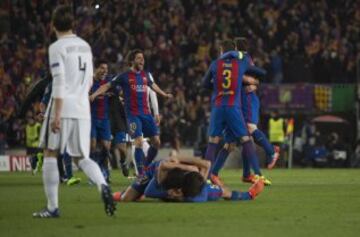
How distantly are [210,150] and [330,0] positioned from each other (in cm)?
2309

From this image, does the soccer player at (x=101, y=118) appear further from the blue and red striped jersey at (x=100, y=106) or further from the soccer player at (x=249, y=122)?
the soccer player at (x=249, y=122)

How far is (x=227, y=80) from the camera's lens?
18578mm

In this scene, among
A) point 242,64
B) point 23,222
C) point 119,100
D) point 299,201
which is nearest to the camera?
point 23,222

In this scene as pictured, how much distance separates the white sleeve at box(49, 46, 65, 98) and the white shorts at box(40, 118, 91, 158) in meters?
0.34

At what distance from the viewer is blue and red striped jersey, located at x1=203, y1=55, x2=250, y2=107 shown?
18438mm

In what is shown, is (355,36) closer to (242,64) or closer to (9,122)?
(9,122)

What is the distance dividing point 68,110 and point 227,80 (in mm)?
5924

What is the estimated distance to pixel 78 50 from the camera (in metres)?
13.1

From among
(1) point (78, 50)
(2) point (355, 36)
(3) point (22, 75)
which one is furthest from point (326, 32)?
(1) point (78, 50)

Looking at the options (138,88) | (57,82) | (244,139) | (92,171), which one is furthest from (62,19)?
(138,88)

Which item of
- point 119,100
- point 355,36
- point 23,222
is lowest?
point 23,222

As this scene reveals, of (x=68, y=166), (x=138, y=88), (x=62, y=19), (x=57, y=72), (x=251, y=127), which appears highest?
(x=62, y=19)

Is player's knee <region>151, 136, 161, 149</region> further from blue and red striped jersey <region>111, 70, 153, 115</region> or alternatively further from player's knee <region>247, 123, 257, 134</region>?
player's knee <region>247, 123, 257, 134</region>

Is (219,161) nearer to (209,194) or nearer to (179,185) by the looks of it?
(209,194)
